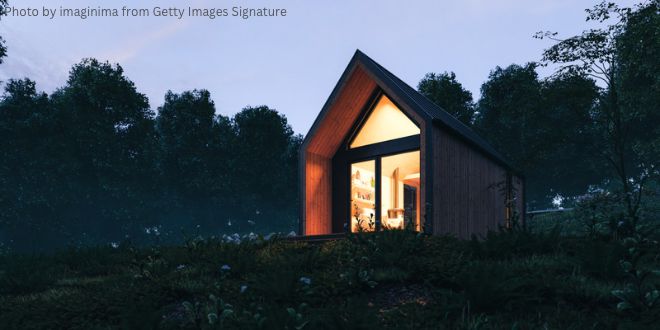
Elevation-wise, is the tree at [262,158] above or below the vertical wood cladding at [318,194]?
above

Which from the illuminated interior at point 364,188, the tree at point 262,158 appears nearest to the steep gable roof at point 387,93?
the illuminated interior at point 364,188

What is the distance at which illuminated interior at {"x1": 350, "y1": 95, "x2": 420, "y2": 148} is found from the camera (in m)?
14.8

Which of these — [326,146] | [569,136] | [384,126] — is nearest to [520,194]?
[569,136]

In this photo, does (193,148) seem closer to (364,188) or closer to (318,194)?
(318,194)

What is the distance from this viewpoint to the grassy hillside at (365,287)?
15.5ft

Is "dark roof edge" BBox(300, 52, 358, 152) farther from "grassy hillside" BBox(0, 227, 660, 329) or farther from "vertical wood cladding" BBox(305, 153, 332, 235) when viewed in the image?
"grassy hillside" BBox(0, 227, 660, 329)

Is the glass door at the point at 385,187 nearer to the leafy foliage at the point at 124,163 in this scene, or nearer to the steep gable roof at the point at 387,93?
the steep gable roof at the point at 387,93

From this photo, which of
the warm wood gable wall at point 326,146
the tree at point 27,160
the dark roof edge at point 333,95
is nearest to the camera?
the dark roof edge at point 333,95

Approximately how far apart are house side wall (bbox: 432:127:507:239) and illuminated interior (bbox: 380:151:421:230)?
5.34 ft

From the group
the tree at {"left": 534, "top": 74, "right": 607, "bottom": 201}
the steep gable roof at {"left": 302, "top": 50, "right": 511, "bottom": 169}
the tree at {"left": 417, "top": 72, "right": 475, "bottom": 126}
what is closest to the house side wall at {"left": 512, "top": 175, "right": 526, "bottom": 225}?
the tree at {"left": 534, "top": 74, "right": 607, "bottom": 201}

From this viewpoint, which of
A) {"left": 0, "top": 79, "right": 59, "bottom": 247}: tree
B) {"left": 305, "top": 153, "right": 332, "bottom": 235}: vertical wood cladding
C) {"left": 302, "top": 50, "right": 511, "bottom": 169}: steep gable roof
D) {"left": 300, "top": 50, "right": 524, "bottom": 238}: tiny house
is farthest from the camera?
{"left": 0, "top": 79, "right": 59, "bottom": 247}: tree

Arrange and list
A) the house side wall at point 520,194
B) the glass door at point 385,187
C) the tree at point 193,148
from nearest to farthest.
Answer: the glass door at point 385,187 → the house side wall at point 520,194 → the tree at point 193,148

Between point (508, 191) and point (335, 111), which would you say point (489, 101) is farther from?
point (335, 111)

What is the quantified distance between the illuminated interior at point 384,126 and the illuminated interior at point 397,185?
69cm
